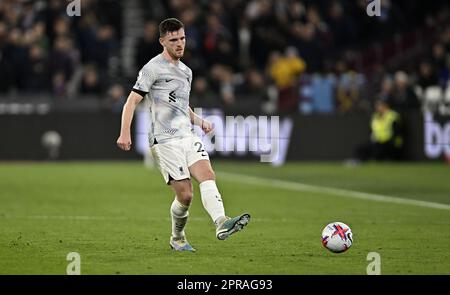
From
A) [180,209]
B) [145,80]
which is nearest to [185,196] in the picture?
[180,209]

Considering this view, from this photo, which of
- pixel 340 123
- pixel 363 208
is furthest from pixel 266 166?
pixel 363 208

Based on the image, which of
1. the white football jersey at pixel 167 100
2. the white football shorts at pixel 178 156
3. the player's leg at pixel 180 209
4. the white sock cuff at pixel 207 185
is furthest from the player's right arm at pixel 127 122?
the white sock cuff at pixel 207 185

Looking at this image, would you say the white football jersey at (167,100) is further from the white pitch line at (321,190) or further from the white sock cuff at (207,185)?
the white pitch line at (321,190)

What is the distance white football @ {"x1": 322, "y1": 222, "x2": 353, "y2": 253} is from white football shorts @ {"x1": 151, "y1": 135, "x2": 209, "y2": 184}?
131 centimetres

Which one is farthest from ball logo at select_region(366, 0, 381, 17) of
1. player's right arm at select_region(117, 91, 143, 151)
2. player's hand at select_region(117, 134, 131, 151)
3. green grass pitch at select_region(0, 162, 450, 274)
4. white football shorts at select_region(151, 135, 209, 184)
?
player's hand at select_region(117, 134, 131, 151)

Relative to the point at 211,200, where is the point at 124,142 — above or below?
above

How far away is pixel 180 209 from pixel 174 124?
0.79 meters

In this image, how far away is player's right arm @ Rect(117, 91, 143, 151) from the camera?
9.90 meters

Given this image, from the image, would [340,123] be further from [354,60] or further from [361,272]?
[361,272]

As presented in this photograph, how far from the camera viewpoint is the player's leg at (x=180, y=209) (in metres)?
10.4

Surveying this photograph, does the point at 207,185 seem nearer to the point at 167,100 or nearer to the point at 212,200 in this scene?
the point at 212,200

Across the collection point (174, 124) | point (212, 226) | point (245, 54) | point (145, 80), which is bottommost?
point (212, 226)

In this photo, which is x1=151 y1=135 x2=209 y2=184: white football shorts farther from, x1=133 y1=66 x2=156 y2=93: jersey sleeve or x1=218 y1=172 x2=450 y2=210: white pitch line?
x1=218 y1=172 x2=450 y2=210: white pitch line

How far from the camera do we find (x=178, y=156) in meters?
10.3
